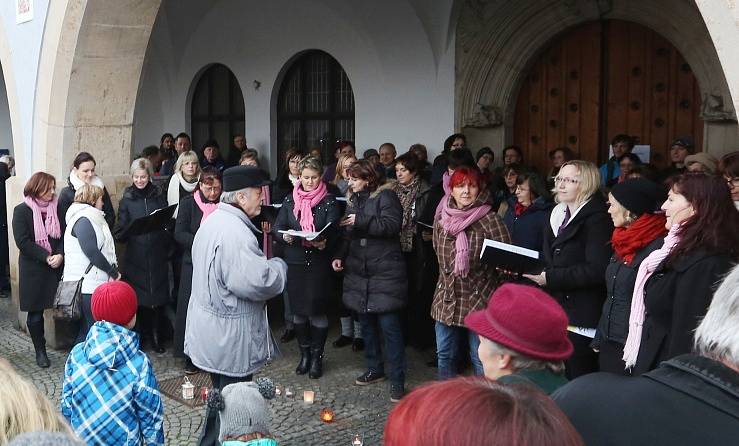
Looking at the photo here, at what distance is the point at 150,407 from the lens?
3400 millimetres

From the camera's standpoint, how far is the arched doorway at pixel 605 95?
7.99 m

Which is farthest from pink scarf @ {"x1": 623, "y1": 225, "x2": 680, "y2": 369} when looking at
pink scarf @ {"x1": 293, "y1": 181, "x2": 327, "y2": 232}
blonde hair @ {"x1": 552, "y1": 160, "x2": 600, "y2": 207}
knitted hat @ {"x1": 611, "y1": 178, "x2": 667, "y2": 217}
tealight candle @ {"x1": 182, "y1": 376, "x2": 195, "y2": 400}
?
tealight candle @ {"x1": 182, "y1": 376, "x2": 195, "y2": 400}

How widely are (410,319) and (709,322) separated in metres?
5.14

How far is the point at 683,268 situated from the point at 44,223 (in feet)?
16.6

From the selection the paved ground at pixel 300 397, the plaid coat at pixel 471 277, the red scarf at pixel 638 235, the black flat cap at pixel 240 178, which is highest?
the black flat cap at pixel 240 178

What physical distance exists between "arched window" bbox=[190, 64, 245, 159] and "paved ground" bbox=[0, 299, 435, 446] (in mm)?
6057

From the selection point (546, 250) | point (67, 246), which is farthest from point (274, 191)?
point (546, 250)

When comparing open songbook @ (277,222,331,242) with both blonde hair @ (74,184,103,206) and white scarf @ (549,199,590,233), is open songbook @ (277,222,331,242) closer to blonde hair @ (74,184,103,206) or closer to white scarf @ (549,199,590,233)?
blonde hair @ (74,184,103,206)

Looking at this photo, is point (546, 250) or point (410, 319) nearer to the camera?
point (546, 250)

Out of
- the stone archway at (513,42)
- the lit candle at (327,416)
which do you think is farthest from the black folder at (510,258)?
the stone archway at (513,42)

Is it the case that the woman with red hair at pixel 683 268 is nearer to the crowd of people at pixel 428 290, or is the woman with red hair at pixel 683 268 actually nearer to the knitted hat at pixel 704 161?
the crowd of people at pixel 428 290

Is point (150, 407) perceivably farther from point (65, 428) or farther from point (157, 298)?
point (157, 298)

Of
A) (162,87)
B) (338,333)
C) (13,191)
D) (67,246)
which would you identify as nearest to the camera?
(67,246)

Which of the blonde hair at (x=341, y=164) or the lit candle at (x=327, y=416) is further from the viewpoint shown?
the blonde hair at (x=341, y=164)
